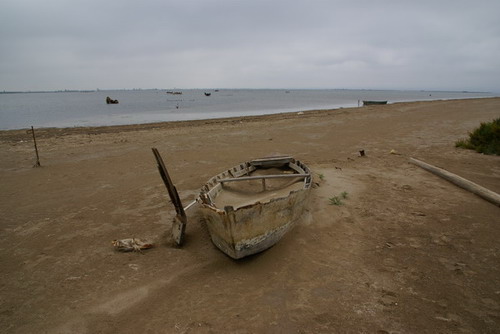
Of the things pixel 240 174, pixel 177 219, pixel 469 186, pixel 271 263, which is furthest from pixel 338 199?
pixel 177 219

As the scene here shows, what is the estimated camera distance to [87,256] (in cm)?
518

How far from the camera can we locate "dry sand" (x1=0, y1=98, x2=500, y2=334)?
3599mm

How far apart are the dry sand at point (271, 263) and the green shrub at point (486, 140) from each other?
0.64 m

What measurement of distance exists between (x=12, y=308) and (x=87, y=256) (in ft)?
4.19

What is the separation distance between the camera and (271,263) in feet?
15.2

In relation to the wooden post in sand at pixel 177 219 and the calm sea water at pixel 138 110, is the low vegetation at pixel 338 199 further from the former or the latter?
the calm sea water at pixel 138 110

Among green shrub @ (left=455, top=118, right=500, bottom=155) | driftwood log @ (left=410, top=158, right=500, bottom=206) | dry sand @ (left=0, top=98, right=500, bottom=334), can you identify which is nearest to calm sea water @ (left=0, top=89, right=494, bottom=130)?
dry sand @ (left=0, top=98, right=500, bottom=334)

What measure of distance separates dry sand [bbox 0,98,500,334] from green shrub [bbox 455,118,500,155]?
2.11 feet

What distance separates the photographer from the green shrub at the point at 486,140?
394 inches

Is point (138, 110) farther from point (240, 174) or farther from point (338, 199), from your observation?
point (338, 199)

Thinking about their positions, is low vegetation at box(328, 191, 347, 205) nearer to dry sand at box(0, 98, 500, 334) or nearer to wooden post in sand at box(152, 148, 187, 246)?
dry sand at box(0, 98, 500, 334)

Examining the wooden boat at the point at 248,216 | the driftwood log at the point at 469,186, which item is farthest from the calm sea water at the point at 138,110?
the driftwood log at the point at 469,186

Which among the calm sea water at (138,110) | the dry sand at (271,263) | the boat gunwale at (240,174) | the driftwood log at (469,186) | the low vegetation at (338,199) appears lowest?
the dry sand at (271,263)

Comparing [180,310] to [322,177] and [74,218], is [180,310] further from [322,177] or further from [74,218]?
[322,177]
